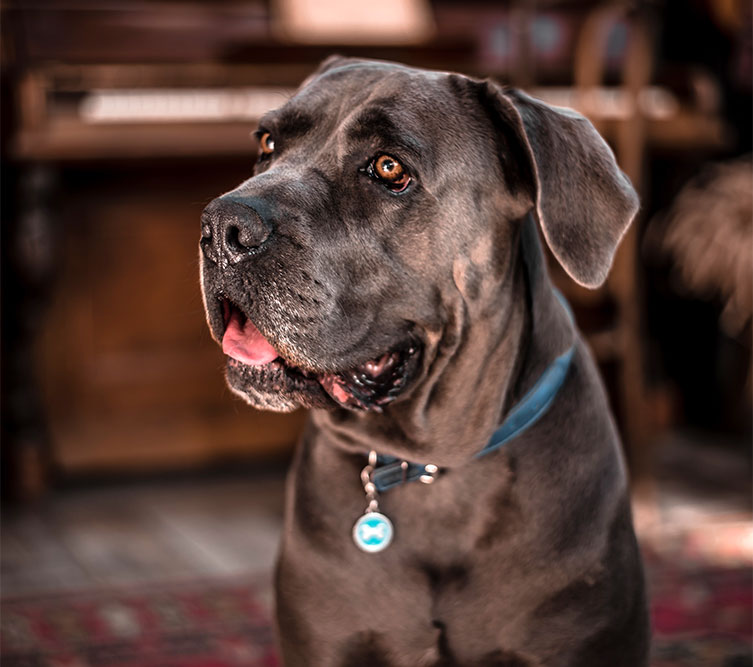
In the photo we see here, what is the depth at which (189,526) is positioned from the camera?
375 cm

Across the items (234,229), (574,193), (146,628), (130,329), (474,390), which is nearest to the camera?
(234,229)

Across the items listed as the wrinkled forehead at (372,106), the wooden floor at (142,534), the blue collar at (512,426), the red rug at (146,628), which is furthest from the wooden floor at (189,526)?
the wrinkled forehead at (372,106)

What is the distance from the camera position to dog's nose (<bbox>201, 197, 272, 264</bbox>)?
1562 mm

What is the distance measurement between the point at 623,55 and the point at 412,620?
11.0ft

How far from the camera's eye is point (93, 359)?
4168mm

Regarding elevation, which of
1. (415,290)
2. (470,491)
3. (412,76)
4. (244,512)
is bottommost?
(244,512)

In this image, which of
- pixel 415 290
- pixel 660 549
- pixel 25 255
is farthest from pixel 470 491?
pixel 25 255

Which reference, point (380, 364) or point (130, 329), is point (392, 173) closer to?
point (380, 364)

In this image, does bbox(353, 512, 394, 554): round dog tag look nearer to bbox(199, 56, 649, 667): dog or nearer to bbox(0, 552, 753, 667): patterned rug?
bbox(199, 56, 649, 667): dog

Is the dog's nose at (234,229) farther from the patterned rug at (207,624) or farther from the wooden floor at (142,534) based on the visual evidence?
the wooden floor at (142,534)

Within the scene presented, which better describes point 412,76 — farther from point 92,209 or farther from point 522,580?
point 92,209

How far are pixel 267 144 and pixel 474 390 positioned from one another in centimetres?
57

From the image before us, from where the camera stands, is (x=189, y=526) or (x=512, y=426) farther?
(x=189, y=526)

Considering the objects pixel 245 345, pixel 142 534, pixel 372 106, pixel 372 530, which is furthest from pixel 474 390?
pixel 142 534
